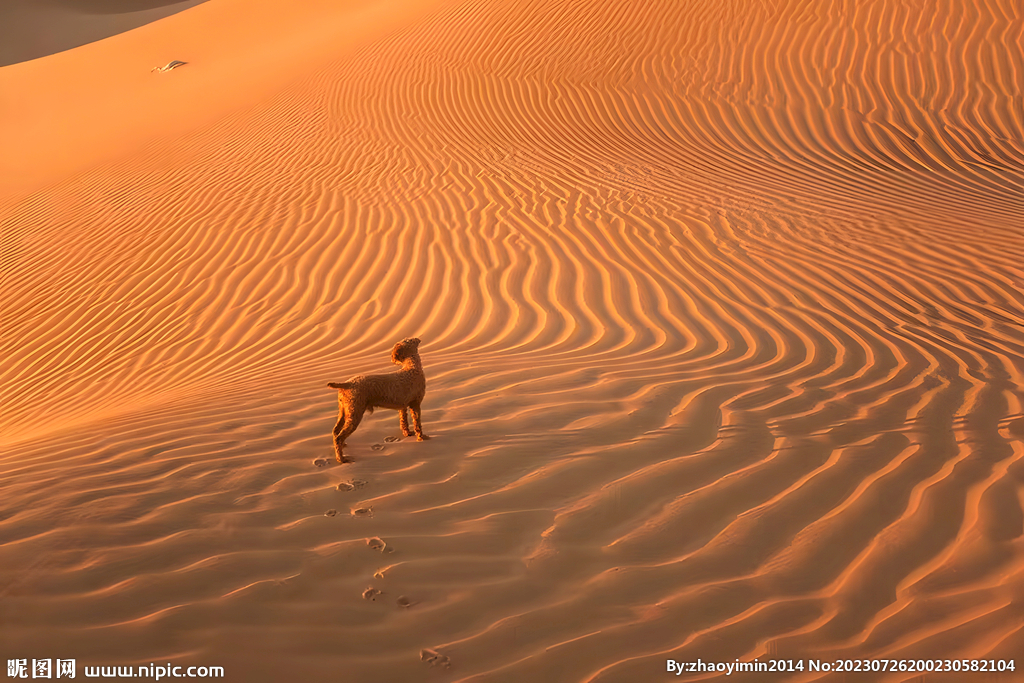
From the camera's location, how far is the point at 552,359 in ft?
16.8

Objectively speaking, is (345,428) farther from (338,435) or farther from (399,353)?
(399,353)

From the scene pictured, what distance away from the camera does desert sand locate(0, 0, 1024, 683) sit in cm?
242

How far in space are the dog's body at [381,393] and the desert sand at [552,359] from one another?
0.22m

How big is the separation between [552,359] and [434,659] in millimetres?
3076

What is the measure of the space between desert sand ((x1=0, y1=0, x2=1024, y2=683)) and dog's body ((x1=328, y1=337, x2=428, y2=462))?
0.73 ft

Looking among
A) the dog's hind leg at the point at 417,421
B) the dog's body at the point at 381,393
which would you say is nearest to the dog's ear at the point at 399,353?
the dog's body at the point at 381,393

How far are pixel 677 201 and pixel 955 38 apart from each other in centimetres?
886

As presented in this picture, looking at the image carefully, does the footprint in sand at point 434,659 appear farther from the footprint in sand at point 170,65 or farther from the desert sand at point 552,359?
the footprint in sand at point 170,65

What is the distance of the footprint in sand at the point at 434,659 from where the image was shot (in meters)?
A: 2.22

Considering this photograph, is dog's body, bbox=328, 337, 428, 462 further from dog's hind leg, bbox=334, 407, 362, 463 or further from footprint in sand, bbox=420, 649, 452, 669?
footprint in sand, bbox=420, 649, 452, 669

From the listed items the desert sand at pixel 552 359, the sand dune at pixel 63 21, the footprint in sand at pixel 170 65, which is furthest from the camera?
the sand dune at pixel 63 21

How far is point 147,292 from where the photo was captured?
7.36 m

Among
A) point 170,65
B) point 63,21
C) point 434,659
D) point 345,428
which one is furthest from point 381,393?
point 63,21

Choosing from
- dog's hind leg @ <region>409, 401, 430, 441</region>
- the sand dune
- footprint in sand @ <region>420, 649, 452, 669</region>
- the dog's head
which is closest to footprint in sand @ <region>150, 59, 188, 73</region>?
the sand dune
